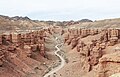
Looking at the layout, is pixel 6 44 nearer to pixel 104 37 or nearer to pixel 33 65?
pixel 33 65

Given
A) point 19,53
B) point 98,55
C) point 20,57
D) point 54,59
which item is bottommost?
point 54,59

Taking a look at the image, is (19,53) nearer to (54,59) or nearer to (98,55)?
(54,59)

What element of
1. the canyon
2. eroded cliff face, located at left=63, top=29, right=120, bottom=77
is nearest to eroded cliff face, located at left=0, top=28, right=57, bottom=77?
the canyon

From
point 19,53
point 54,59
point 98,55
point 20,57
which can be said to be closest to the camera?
point 98,55

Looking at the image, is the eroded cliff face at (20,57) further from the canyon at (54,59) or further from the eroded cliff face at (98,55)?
the eroded cliff face at (98,55)

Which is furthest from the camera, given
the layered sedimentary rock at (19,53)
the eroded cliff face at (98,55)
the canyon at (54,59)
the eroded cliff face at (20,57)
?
the layered sedimentary rock at (19,53)

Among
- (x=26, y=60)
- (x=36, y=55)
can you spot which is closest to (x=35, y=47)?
(x=36, y=55)

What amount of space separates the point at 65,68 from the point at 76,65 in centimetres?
232

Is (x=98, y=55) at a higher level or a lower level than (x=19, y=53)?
higher

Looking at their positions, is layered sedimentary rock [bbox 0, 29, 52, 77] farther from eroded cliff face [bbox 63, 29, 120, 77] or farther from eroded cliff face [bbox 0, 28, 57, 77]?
eroded cliff face [bbox 63, 29, 120, 77]

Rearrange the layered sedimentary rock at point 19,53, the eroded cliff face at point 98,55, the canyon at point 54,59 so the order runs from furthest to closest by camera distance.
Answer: the layered sedimentary rock at point 19,53, the canyon at point 54,59, the eroded cliff face at point 98,55

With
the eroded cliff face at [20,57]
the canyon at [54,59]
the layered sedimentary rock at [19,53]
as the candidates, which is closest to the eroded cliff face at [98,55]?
the canyon at [54,59]

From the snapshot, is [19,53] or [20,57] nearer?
[20,57]

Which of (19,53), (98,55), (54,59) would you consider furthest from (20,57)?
(98,55)
